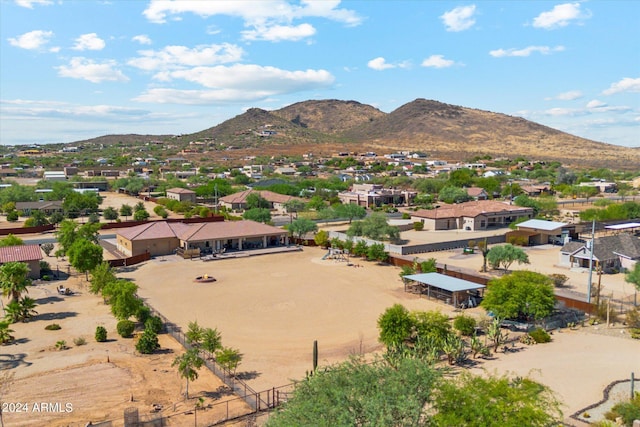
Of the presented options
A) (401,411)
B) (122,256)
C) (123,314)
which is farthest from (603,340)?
(122,256)

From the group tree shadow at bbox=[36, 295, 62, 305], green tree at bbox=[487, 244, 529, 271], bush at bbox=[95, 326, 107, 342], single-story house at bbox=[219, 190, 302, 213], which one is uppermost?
single-story house at bbox=[219, 190, 302, 213]

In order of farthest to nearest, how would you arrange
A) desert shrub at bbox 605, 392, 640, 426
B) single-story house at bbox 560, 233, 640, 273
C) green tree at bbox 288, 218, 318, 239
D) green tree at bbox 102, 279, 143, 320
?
green tree at bbox 288, 218, 318, 239 → single-story house at bbox 560, 233, 640, 273 → green tree at bbox 102, 279, 143, 320 → desert shrub at bbox 605, 392, 640, 426

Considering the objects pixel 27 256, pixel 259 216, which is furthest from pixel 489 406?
pixel 259 216

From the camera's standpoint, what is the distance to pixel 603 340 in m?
30.8

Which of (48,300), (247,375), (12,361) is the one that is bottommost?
(247,375)

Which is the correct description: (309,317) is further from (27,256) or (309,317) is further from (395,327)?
(27,256)

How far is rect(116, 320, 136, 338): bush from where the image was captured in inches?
1205

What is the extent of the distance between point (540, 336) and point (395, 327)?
30.8ft

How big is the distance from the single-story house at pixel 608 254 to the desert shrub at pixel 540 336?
19368 millimetres

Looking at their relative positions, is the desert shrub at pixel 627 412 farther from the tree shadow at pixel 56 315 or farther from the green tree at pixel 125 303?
the tree shadow at pixel 56 315

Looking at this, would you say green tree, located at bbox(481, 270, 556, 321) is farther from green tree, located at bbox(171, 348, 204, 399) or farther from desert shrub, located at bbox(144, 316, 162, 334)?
desert shrub, located at bbox(144, 316, 162, 334)

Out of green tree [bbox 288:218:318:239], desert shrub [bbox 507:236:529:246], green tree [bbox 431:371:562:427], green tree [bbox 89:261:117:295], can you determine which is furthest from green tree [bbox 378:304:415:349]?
desert shrub [bbox 507:236:529:246]

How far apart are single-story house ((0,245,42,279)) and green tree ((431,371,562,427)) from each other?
1578 inches

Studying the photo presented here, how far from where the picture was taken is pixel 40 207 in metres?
85.9
